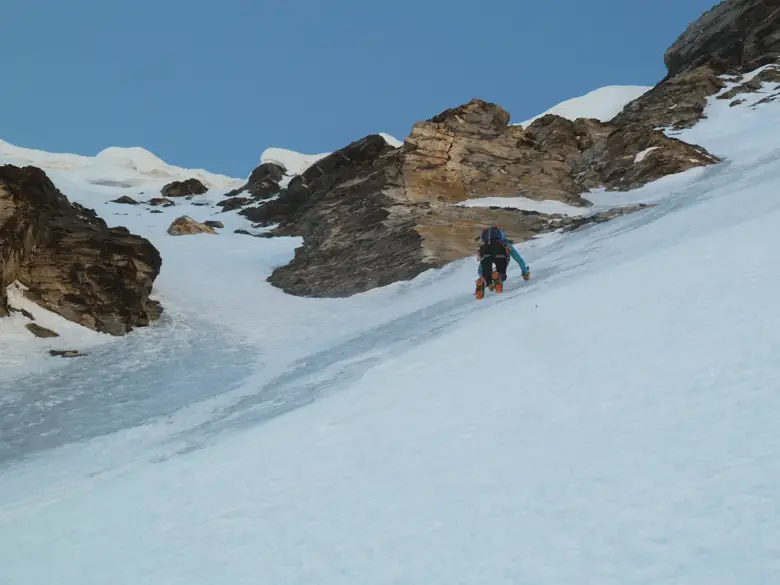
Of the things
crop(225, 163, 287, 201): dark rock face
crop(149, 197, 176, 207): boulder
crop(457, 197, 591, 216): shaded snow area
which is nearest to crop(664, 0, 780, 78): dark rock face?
crop(457, 197, 591, 216): shaded snow area

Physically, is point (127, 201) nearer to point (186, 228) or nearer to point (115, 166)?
point (186, 228)

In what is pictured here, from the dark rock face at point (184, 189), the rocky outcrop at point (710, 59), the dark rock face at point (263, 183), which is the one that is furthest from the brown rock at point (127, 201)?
the rocky outcrop at point (710, 59)

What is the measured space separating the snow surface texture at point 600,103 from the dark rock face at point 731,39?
9.96 m

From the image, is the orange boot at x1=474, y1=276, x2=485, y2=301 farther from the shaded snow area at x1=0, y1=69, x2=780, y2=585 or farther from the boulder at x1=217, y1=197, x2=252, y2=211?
the boulder at x1=217, y1=197, x2=252, y2=211

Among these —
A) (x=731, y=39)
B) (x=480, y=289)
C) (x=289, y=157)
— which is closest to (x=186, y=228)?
(x=480, y=289)

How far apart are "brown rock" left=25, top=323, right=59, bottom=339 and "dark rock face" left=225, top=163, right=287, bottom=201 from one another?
144 feet

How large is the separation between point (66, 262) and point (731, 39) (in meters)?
65.3

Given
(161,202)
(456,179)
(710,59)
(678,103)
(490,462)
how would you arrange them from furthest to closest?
(161,202), (710,59), (678,103), (456,179), (490,462)

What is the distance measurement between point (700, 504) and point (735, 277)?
15.1 ft

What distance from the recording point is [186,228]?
43938mm

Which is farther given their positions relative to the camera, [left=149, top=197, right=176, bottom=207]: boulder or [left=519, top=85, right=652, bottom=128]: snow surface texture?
[left=519, top=85, right=652, bottom=128]: snow surface texture

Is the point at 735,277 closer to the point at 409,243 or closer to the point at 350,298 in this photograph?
the point at 350,298

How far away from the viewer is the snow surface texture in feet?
263

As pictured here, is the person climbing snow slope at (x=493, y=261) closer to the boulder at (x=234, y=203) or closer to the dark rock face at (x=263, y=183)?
the boulder at (x=234, y=203)
